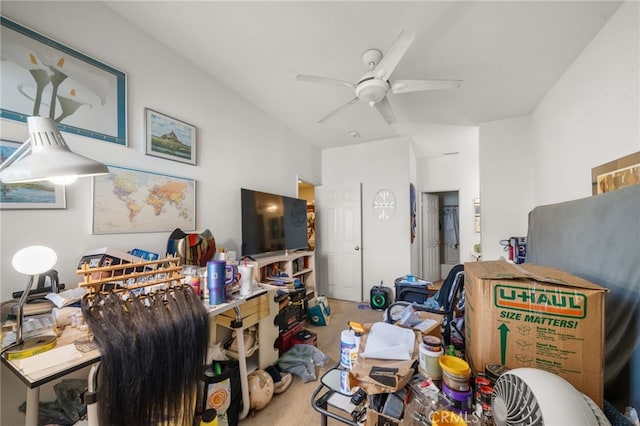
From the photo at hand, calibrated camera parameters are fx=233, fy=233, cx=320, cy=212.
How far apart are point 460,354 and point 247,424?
1448 mm

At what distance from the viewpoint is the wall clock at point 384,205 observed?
151 inches

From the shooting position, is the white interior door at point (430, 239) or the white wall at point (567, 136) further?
the white interior door at point (430, 239)

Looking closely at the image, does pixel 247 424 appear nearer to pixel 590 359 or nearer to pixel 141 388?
pixel 141 388

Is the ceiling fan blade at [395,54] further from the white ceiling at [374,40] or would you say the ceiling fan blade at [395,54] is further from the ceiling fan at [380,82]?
the white ceiling at [374,40]

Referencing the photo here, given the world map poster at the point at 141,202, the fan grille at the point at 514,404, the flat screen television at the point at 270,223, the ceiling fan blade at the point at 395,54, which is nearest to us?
the fan grille at the point at 514,404

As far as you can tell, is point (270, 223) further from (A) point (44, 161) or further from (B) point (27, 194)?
(A) point (44, 161)

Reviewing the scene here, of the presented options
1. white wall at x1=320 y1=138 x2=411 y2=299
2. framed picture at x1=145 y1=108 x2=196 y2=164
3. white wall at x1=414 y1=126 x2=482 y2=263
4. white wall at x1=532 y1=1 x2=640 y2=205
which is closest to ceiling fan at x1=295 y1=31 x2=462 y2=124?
white wall at x1=532 y1=1 x2=640 y2=205

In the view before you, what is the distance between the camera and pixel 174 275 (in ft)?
3.80

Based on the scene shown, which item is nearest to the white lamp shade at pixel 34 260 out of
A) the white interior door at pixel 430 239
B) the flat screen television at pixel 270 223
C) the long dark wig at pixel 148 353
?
the long dark wig at pixel 148 353

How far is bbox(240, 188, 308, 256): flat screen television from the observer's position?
7.88 ft

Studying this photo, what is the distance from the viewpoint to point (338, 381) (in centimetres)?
103

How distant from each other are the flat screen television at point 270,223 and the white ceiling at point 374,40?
1146 millimetres
